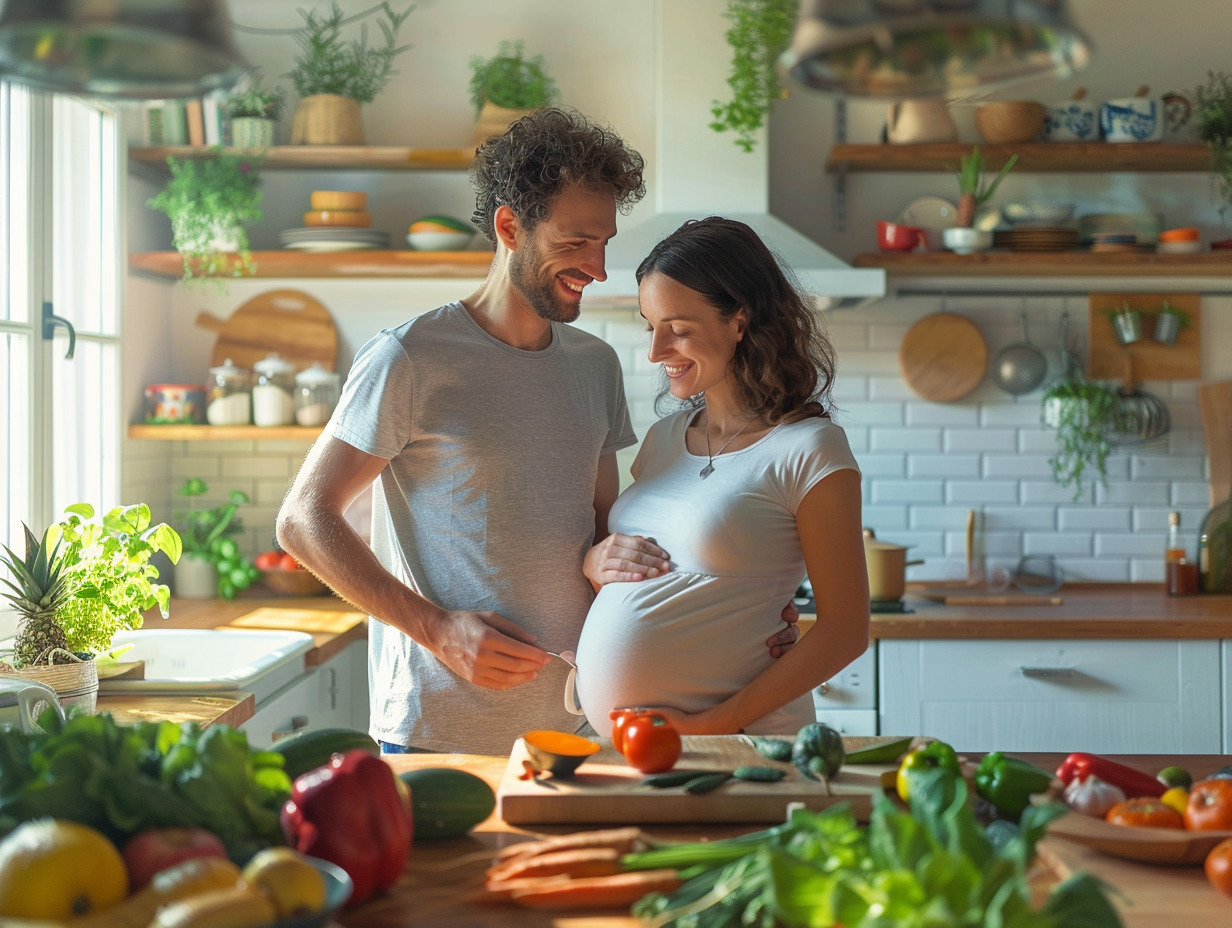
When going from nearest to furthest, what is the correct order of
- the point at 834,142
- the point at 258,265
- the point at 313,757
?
the point at 313,757, the point at 258,265, the point at 834,142

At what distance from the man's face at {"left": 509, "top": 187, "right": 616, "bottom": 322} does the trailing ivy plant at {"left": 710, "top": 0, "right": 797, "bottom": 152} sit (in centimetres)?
185

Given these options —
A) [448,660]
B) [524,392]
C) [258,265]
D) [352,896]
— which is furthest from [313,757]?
[258,265]

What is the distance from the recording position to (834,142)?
164 inches

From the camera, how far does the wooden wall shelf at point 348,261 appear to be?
3.77 metres

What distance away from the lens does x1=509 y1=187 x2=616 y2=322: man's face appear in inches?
79.6

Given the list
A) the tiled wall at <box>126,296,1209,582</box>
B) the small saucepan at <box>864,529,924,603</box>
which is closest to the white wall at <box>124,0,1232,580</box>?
the tiled wall at <box>126,296,1209,582</box>

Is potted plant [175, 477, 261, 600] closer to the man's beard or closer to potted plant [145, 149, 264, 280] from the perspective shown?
potted plant [145, 149, 264, 280]

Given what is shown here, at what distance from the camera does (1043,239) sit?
12.7 feet

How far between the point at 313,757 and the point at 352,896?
248 millimetres

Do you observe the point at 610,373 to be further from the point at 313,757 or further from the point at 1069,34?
the point at 1069,34

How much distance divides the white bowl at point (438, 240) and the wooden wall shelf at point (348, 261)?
0.04 metres

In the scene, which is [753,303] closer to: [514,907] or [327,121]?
[514,907]

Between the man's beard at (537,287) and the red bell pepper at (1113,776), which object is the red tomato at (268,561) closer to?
the man's beard at (537,287)

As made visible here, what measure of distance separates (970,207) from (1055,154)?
0.31 m
